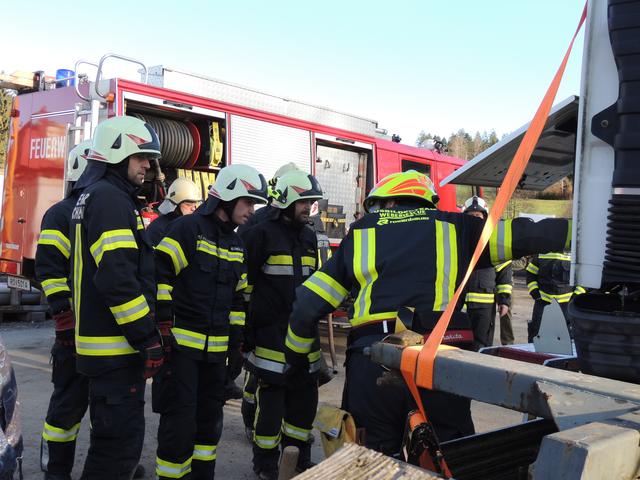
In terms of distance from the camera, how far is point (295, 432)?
4.23 metres

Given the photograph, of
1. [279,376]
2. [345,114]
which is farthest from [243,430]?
[345,114]

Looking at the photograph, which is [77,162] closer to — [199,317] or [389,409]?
[199,317]

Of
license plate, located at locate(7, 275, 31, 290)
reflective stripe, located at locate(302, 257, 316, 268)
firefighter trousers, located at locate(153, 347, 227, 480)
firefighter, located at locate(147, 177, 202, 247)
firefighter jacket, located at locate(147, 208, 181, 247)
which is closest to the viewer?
firefighter trousers, located at locate(153, 347, 227, 480)

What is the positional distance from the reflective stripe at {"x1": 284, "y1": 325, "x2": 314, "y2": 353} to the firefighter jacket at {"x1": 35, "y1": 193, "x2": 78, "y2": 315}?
1710 millimetres

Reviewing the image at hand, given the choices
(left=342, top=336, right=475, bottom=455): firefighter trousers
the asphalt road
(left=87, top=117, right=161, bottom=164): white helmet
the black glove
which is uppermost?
(left=87, top=117, right=161, bottom=164): white helmet

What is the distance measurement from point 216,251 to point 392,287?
1.38 m

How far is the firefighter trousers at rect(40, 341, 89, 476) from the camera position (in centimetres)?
369

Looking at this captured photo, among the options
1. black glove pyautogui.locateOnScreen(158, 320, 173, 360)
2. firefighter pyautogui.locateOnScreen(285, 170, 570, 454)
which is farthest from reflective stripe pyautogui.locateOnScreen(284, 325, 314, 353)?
black glove pyautogui.locateOnScreen(158, 320, 173, 360)

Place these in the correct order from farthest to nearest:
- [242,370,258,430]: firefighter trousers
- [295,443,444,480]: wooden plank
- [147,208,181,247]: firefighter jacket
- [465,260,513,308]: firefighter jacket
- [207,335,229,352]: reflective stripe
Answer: [465,260,513,308]: firefighter jacket, [147,208,181,247]: firefighter jacket, [242,370,258,430]: firefighter trousers, [207,335,229,352]: reflective stripe, [295,443,444,480]: wooden plank

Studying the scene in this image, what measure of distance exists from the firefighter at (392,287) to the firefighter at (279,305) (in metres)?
1.42

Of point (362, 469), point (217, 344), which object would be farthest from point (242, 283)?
point (362, 469)

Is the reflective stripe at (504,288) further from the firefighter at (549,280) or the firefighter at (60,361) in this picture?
the firefighter at (60,361)

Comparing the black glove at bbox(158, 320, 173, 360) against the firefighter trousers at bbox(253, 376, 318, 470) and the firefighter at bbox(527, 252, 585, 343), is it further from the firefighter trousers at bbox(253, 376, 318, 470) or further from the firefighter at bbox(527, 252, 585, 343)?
the firefighter at bbox(527, 252, 585, 343)

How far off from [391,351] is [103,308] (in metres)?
1.68
